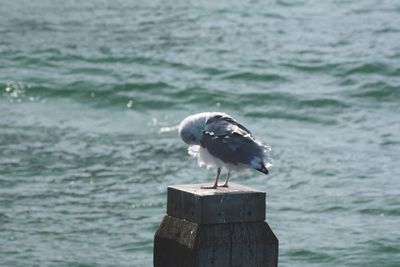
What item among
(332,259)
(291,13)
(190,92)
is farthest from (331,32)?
(332,259)

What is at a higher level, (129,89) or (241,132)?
(241,132)

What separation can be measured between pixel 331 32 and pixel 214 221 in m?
12.1

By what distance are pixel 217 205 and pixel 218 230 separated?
0.30 feet

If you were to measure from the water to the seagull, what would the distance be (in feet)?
9.71

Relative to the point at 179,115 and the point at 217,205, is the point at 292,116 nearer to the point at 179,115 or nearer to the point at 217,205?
the point at 179,115

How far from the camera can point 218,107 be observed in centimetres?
1302

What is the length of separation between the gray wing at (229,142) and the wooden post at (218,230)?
59 cm

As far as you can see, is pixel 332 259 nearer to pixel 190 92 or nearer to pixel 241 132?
pixel 241 132

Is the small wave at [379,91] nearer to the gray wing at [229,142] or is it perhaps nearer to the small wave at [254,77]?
the small wave at [254,77]

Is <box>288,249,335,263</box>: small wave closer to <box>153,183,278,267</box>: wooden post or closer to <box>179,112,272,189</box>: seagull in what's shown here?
<box>179,112,272,189</box>: seagull

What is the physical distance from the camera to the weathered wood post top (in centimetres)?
416

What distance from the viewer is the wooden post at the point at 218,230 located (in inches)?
164

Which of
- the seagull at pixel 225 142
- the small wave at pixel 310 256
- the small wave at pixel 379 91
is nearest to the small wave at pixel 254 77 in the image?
the small wave at pixel 379 91

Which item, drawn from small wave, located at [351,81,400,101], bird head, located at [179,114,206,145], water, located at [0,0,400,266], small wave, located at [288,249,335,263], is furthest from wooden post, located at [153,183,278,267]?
small wave, located at [351,81,400,101]
